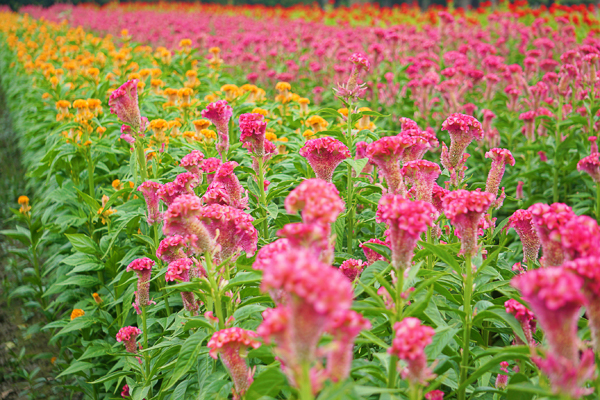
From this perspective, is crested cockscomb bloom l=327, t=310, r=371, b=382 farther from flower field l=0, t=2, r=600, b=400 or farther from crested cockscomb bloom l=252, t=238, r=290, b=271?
crested cockscomb bloom l=252, t=238, r=290, b=271

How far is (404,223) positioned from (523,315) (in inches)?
23.9

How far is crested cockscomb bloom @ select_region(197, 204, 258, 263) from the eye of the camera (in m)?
1.84

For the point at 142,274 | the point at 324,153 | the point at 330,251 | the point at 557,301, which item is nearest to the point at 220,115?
the point at 324,153

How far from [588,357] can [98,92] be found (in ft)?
16.0

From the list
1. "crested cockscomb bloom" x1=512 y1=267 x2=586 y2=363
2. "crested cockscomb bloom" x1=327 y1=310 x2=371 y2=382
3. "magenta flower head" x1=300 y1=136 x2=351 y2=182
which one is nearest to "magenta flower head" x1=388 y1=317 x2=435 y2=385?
"crested cockscomb bloom" x1=327 y1=310 x2=371 y2=382

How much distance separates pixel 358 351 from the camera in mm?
2143

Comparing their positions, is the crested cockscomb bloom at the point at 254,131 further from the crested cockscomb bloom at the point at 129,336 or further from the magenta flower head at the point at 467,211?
the crested cockscomb bloom at the point at 129,336

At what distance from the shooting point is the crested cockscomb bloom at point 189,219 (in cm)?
181

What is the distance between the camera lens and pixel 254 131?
249 centimetres

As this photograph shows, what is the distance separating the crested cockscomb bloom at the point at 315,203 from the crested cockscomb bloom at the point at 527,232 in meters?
0.99

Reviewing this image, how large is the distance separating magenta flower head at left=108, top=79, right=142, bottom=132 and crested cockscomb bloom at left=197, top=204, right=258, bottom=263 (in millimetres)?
1317

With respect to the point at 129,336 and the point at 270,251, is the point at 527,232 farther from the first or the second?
the point at 129,336

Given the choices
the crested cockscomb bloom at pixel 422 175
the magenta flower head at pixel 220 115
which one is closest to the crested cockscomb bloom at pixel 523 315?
the crested cockscomb bloom at pixel 422 175

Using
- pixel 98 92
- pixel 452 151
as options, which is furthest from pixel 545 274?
pixel 98 92
